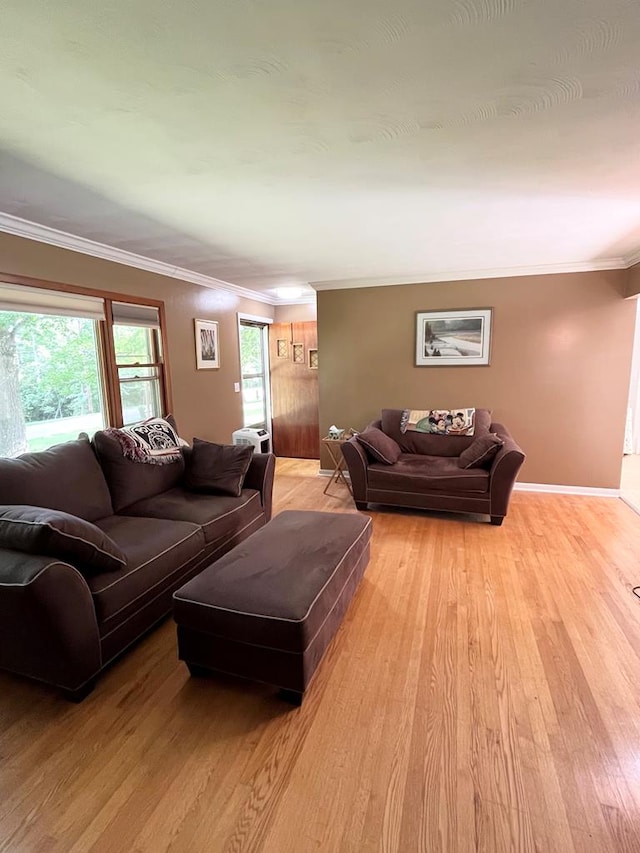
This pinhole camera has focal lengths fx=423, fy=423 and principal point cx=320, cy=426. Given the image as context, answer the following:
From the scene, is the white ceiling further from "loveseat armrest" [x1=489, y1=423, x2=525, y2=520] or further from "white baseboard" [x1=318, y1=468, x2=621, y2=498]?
"white baseboard" [x1=318, y1=468, x2=621, y2=498]

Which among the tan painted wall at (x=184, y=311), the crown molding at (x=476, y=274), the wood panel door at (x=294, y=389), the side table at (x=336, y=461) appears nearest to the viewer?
the tan painted wall at (x=184, y=311)

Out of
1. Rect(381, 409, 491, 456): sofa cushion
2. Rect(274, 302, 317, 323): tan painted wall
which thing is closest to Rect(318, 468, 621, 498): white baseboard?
Rect(381, 409, 491, 456): sofa cushion

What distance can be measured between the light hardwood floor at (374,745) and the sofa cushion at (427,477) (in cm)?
126

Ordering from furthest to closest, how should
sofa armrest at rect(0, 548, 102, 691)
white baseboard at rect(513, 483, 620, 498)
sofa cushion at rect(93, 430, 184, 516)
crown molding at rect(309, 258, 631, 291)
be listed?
1. white baseboard at rect(513, 483, 620, 498)
2. crown molding at rect(309, 258, 631, 291)
3. sofa cushion at rect(93, 430, 184, 516)
4. sofa armrest at rect(0, 548, 102, 691)

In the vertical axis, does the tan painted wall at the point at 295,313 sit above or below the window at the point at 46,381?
above

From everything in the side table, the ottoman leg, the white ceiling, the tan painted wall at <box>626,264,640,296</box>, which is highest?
the white ceiling

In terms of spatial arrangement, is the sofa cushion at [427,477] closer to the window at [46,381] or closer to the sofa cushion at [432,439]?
the sofa cushion at [432,439]

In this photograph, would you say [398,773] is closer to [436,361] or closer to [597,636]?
[597,636]

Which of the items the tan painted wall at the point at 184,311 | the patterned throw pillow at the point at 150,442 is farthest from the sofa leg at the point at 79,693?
the tan painted wall at the point at 184,311

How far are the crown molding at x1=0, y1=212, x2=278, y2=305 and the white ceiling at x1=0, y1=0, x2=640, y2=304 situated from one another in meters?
0.10

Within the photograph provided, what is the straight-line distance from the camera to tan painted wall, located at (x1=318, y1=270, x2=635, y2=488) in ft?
14.0

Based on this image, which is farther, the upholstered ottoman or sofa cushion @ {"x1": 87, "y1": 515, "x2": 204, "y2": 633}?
sofa cushion @ {"x1": 87, "y1": 515, "x2": 204, "y2": 633}

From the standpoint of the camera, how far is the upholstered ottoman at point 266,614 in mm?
1743

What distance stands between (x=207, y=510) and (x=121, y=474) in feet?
2.09
